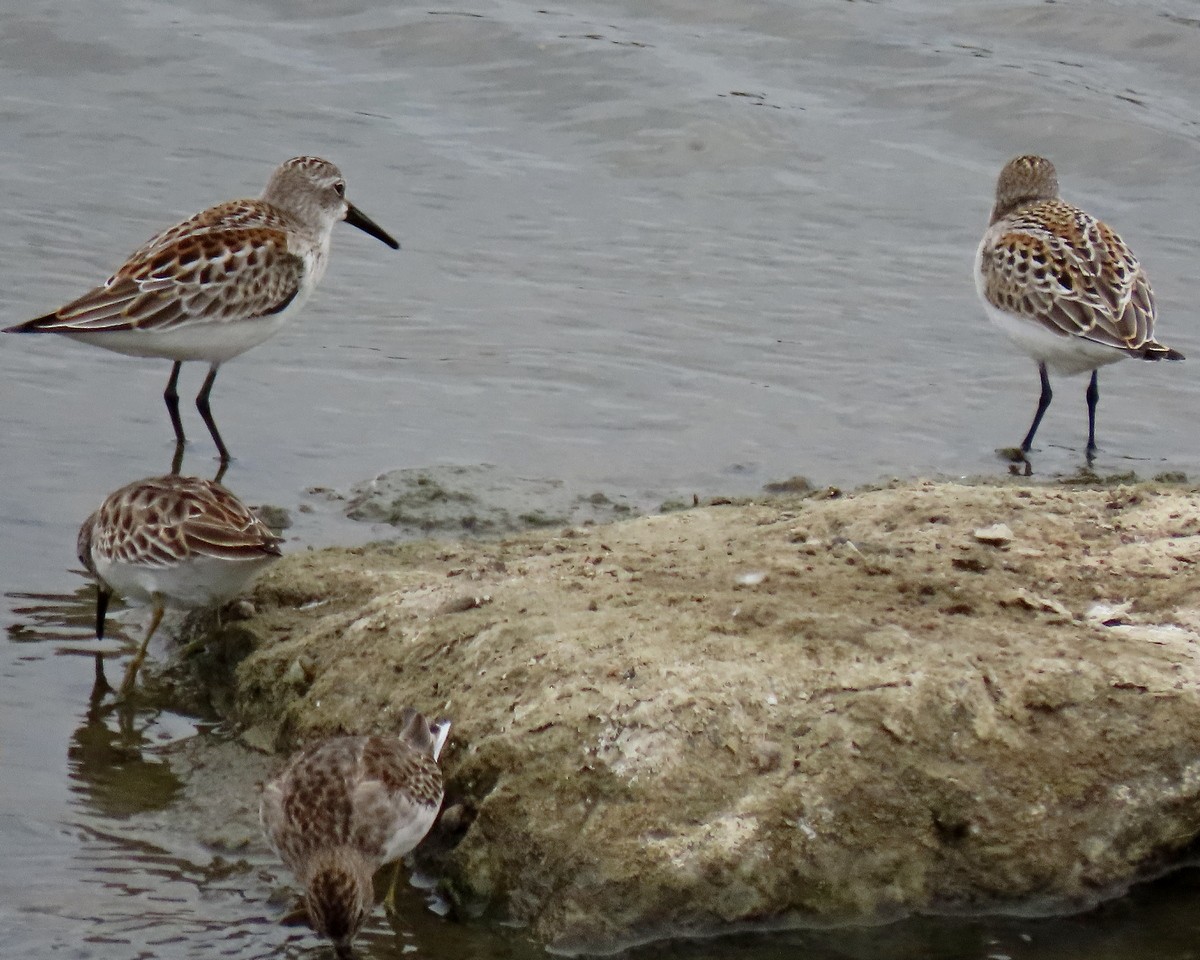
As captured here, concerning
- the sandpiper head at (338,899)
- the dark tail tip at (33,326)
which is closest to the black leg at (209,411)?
the dark tail tip at (33,326)

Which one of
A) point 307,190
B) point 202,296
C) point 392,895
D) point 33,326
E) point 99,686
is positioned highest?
point 307,190

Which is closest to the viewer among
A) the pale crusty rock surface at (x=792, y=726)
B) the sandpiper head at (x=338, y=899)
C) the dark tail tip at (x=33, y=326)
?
the sandpiper head at (x=338, y=899)

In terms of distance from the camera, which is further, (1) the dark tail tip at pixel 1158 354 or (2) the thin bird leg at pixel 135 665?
(1) the dark tail tip at pixel 1158 354

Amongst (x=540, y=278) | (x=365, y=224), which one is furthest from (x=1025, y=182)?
(x=365, y=224)

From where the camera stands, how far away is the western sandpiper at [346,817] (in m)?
4.87

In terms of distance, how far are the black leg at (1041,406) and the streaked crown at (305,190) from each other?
13.8 feet

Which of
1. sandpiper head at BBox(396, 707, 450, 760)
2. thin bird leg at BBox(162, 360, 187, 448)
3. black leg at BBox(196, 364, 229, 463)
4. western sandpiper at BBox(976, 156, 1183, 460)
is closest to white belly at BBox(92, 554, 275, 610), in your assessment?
sandpiper head at BBox(396, 707, 450, 760)

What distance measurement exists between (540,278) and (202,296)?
113 inches

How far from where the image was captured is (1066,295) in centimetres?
1011

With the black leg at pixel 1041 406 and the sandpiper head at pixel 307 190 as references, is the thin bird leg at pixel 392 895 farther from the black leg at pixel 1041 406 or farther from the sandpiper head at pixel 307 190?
the sandpiper head at pixel 307 190

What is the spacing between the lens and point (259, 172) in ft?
44.3

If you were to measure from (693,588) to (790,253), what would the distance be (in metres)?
6.83

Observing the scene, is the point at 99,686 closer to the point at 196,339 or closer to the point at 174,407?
the point at 174,407

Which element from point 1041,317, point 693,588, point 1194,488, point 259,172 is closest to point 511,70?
point 259,172
